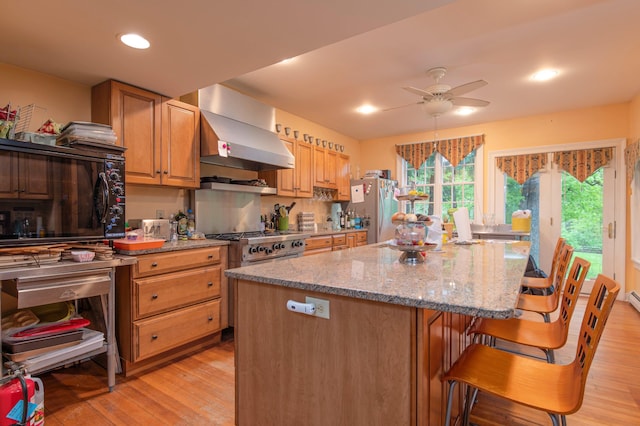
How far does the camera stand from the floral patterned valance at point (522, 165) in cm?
476

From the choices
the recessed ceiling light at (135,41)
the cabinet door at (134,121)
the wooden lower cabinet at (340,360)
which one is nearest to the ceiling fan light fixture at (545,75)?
the wooden lower cabinet at (340,360)

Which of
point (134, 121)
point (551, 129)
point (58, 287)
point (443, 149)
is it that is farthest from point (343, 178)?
point (58, 287)

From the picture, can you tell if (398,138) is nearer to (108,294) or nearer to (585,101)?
(585,101)

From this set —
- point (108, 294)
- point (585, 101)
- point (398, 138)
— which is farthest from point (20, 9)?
point (585, 101)

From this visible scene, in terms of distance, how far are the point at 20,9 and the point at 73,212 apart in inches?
46.3

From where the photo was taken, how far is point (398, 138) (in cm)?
595

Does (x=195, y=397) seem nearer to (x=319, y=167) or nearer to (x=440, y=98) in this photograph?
(x=440, y=98)

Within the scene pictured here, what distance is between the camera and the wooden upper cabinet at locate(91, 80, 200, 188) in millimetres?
2562

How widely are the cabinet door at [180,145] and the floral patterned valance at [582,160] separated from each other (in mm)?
4879

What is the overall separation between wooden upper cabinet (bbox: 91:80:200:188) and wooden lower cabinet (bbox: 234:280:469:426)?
1.83 meters

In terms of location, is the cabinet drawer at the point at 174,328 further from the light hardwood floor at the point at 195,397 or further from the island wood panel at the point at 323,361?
the island wood panel at the point at 323,361

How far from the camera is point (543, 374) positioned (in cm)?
130

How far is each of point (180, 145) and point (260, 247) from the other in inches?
47.2

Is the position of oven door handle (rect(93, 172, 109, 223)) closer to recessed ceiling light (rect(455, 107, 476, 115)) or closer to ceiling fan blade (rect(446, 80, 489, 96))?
ceiling fan blade (rect(446, 80, 489, 96))
